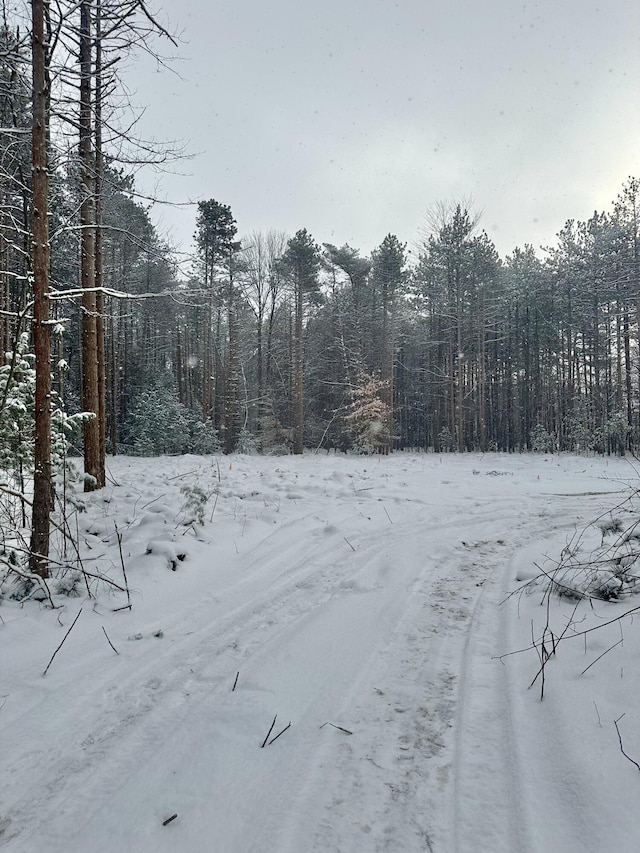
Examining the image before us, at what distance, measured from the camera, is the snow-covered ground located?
159 cm

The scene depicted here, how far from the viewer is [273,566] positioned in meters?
4.74

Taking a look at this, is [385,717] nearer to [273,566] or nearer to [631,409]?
[273,566]

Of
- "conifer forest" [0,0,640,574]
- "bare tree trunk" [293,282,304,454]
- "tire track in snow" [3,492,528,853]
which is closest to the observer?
"tire track in snow" [3,492,528,853]

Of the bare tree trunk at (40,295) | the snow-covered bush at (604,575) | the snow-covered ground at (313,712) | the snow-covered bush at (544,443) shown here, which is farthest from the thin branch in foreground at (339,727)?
the snow-covered bush at (544,443)

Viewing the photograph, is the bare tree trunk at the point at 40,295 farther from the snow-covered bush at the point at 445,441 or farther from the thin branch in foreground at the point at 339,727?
the snow-covered bush at the point at 445,441

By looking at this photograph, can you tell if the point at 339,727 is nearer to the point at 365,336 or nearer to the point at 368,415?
the point at 368,415

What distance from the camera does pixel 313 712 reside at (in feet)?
7.47

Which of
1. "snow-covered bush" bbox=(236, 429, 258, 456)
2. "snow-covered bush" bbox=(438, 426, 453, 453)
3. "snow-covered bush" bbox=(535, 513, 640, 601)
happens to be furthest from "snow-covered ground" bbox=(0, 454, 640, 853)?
"snow-covered bush" bbox=(438, 426, 453, 453)

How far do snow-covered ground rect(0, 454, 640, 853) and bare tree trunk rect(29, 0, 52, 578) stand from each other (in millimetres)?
699

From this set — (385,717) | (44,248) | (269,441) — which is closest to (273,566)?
(385,717)

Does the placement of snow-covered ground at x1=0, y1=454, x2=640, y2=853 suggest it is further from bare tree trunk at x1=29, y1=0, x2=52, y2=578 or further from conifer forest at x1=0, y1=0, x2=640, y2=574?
conifer forest at x1=0, y1=0, x2=640, y2=574

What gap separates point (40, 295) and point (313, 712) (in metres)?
4.07

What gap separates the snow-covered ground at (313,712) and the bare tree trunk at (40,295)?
0.70m

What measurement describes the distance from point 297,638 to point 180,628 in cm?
93
